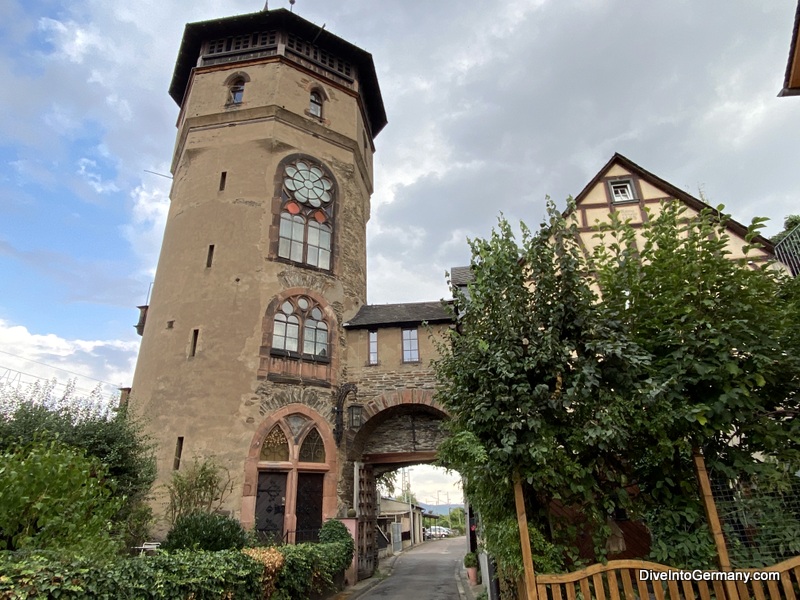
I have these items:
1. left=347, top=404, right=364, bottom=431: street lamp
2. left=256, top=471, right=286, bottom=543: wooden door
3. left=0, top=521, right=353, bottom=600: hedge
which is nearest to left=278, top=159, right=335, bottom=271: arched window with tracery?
left=347, top=404, right=364, bottom=431: street lamp

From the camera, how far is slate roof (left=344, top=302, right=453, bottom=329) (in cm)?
1566

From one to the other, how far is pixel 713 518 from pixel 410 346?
1088 centimetres

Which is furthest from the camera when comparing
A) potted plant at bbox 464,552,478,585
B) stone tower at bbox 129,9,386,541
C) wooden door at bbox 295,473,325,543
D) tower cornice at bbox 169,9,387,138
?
tower cornice at bbox 169,9,387,138

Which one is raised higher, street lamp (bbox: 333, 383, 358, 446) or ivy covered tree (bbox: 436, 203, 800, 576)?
street lamp (bbox: 333, 383, 358, 446)

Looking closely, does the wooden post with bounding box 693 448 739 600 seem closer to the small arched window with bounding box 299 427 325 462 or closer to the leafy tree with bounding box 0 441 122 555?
the leafy tree with bounding box 0 441 122 555

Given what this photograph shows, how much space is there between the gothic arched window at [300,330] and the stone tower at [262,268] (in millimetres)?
46

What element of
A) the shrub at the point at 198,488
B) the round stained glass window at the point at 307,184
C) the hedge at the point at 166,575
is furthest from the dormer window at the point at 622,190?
the shrub at the point at 198,488

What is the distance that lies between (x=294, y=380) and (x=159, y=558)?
29.0 feet

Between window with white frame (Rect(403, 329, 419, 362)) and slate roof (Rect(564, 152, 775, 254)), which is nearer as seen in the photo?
slate roof (Rect(564, 152, 775, 254))

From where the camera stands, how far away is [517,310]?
632cm

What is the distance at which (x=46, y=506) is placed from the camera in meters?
5.10

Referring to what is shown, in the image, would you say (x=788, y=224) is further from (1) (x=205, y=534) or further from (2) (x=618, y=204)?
(1) (x=205, y=534)

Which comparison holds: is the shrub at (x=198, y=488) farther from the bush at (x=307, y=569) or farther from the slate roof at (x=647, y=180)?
the slate roof at (x=647, y=180)

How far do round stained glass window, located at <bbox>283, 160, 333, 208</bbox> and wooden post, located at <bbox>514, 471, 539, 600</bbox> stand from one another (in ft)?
44.3
